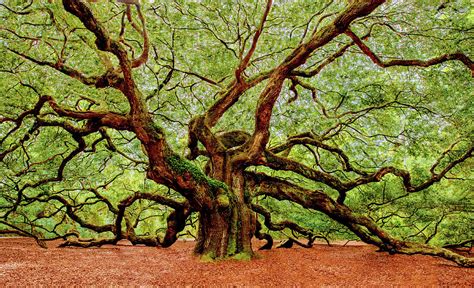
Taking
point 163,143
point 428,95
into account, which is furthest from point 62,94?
point 428,95

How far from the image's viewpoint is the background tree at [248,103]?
279 inches

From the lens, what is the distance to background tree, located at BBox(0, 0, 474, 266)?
7.10m

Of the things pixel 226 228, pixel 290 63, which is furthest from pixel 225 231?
pixel 290 63

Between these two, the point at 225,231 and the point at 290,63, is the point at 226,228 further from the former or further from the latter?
the point at 290,63

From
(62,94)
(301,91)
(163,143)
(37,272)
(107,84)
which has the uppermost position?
(301,91)

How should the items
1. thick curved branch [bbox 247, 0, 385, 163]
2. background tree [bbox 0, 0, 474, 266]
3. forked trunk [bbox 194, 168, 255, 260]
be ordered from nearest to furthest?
thick curved branch [bbox 247, 0, 385, 163]
background tree [bbox 0, 0, 474, 266]
forked trunk [bbox 194, 168, 255, 260]

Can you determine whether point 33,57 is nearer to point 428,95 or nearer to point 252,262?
point 252,262

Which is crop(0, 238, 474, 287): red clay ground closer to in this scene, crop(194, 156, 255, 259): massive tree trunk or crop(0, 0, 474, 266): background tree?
crop(194, 156, 255, 259): massive tree trunk

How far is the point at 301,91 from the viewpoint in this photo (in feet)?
34.3

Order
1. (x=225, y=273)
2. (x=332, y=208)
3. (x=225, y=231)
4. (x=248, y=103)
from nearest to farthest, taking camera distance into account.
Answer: (x=225, y=273)
(x=225, y=231)
(x=332, y=208)
(x=248, y=103)

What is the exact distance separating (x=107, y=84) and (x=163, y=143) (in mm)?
1574

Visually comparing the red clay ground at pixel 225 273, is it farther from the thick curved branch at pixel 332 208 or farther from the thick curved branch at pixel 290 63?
the thick curved branch at pixel 290 63

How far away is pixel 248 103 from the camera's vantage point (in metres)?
10.8

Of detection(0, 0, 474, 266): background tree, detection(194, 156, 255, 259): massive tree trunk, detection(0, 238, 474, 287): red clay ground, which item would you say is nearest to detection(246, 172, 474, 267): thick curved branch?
detection(0, 0, 474, 266): background tree
